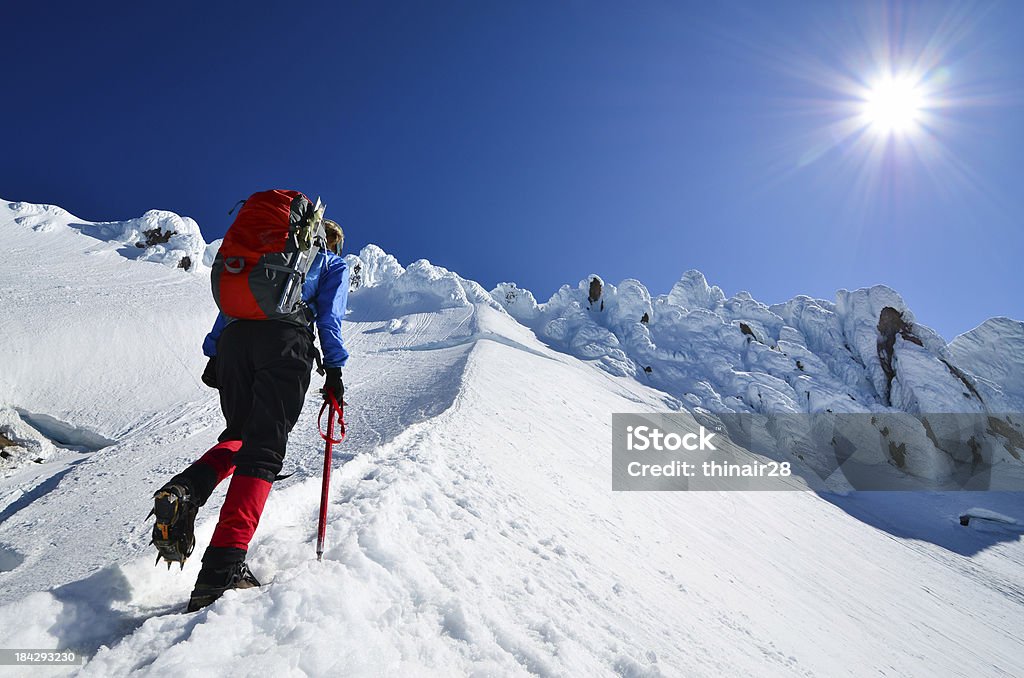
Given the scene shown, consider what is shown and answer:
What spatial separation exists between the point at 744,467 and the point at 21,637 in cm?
1853

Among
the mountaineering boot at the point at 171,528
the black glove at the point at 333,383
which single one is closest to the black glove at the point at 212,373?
the black glove at the point at 333,383

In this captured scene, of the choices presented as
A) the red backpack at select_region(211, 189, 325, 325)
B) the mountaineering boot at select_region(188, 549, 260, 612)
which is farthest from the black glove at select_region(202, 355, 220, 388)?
the mountaineering boot at select_region(188, 549, 260, 612)

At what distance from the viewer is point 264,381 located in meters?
2.20

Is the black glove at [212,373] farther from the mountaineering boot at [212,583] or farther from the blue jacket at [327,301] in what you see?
the mountaineering boot at [212,583]

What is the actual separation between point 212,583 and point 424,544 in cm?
115

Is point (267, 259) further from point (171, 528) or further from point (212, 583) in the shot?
point (212, 583)

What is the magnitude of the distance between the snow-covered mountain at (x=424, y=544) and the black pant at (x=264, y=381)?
634mm

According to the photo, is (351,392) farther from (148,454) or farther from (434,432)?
(434,432)

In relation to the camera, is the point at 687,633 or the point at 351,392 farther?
the point at 351,392

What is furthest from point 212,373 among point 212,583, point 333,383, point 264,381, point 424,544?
point 424,544

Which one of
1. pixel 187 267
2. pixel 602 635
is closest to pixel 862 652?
pixel 602 635

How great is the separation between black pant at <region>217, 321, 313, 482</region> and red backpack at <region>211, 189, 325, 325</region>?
0.10 meters

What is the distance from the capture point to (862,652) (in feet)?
17.4

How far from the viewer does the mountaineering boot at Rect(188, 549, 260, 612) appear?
176 centimetres
